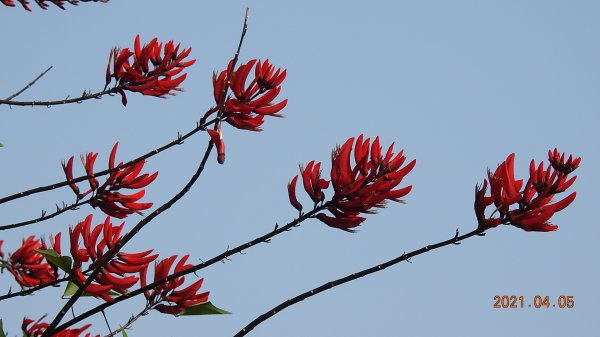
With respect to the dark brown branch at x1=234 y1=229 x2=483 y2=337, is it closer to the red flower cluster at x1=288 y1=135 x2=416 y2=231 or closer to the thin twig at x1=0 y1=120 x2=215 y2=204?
the red flower cluster at x1=288 y1=135 x2=416 y2=231

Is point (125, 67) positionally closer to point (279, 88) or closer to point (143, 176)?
point (143, 176)

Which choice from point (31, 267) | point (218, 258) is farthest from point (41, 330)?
point (218, 258)

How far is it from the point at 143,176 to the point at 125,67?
0.85 meters

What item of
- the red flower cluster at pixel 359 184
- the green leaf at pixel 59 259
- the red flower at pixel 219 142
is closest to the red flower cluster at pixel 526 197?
the red flower cluster at pixel 359 184

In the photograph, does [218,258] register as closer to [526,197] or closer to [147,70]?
[526,197]

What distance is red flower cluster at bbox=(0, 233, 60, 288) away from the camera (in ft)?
9.34

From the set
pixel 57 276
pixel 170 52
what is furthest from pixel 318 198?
pixel 170 52

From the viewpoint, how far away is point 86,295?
8.42ft

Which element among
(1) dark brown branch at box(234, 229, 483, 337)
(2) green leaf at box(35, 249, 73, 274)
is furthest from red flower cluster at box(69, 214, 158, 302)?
(1) dark brown branch at box(234, 229, 483, 337)

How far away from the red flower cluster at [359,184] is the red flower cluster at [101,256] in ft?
1.69

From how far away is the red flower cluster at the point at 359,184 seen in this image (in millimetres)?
2307

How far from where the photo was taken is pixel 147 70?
152 inches

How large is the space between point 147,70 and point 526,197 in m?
1.99

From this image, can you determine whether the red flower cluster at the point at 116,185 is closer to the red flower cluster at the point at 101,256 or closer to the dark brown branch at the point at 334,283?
the red flower cluster at the point at 101,256
